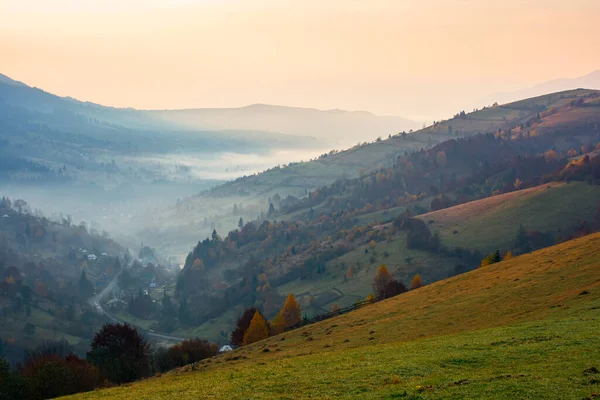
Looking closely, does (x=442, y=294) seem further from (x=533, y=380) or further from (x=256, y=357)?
(x=533, y=380)

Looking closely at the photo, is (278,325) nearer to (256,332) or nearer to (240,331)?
(240,331)

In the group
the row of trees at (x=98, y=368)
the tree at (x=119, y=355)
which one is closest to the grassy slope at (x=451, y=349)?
the row of trees at (x=98, y=368)

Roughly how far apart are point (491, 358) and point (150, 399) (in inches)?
811

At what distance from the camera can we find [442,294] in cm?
7294

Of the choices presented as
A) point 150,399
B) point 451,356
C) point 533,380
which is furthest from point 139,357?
point 533,380

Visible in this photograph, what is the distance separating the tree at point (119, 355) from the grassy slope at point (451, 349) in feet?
71.8

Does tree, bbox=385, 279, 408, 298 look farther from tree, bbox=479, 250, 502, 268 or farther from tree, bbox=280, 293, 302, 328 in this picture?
tree, bbox=280, 293, 302, 328

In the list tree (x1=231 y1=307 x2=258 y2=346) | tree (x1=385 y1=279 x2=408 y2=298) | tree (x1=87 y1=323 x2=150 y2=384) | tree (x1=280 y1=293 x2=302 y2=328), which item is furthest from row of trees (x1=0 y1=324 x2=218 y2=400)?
tree (x1=280 y1=293 x2=302 y2=328)

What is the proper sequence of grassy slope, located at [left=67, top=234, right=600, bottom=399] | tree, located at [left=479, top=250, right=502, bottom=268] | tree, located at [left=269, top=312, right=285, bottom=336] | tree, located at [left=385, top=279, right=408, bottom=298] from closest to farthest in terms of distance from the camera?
grassy slope, located at [left=67, top=234, right=600, bottom=399] < tree, located at [left=479, top=250, right=502, bottom=268] < tree, located at [left=385, top=279, right=408, bottom=298] < tree, located at [left=269, top=312, right=285, bottom=336]

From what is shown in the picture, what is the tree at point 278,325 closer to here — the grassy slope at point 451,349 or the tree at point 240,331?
the tree at point 240,331

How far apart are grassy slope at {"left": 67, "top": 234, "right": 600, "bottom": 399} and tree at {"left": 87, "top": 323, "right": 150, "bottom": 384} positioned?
2188cm

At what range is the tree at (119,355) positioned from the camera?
80.9 m

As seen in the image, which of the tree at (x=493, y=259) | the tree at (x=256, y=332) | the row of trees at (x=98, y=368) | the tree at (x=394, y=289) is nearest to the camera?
the row of trees at (x=98, y=368)

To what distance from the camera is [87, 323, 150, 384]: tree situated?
265 feet
